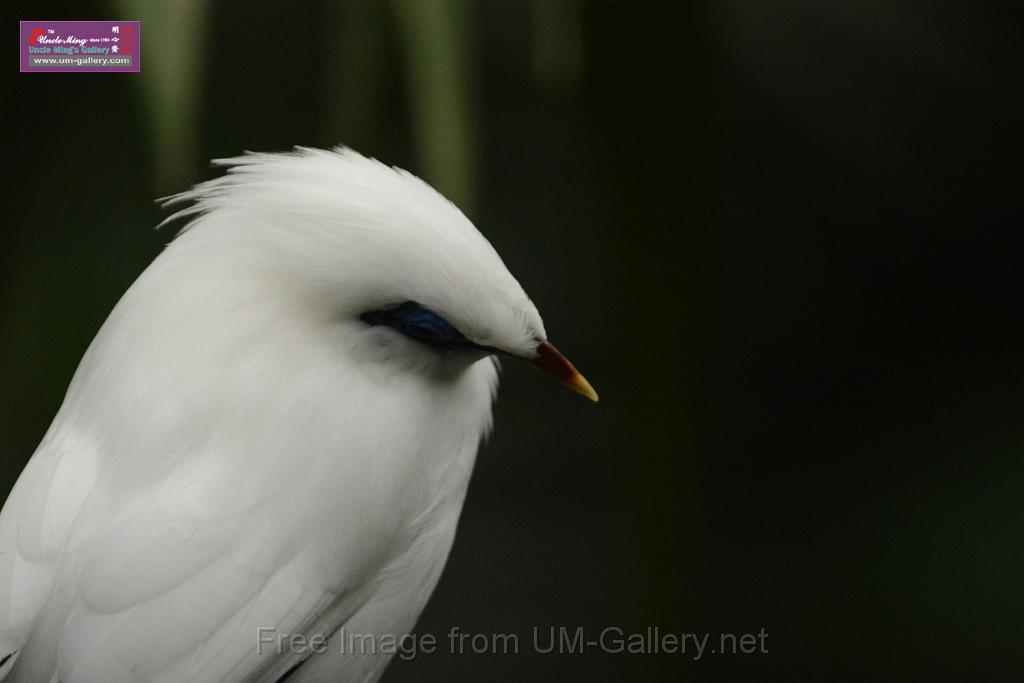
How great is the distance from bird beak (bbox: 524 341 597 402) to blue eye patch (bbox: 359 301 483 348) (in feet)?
0.13

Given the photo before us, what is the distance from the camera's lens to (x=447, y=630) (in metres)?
1.38

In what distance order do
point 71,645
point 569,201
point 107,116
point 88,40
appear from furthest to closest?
point 569,201 → point 107,116 → point 88,40 → point 71,645

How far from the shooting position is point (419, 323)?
2.27 feet

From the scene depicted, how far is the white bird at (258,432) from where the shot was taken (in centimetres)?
67

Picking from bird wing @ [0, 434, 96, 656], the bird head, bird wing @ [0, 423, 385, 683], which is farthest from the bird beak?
bird wing @ [0, 434, 96, 656]

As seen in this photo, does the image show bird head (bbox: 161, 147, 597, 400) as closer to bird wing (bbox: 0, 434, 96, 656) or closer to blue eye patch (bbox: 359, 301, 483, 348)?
blue eye patch (bbox: 359, 301, 483, 348)

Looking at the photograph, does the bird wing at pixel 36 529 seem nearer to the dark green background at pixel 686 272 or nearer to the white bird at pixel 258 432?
the white bird at pixel 258 432

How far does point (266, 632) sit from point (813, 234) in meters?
0.94

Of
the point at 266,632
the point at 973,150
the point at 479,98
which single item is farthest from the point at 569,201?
the point at 266,632

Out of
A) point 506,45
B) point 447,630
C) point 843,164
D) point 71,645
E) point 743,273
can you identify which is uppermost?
point 506,45

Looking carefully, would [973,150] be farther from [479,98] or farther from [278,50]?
[278,50]

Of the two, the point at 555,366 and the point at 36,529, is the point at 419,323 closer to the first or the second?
the point at 555,366

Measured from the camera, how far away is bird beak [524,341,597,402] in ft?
2.33

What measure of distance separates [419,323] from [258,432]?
0.12 metres
